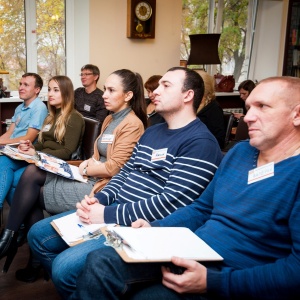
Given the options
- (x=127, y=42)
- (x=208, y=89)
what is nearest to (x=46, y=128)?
(x=208, y=89)

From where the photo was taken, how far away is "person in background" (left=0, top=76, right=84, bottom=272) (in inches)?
85.8

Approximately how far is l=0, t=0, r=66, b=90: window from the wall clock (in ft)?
2.70

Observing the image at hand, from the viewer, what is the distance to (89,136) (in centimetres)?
266

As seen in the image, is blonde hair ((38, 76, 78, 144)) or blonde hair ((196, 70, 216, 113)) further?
blonde hair ((196, 70, 216, 113))

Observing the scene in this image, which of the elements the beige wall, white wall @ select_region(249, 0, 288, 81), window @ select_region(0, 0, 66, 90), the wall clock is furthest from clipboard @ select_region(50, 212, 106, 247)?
white wall @ select_region(249, 0, 288, 81)

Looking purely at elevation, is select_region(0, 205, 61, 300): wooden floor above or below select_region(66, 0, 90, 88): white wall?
below

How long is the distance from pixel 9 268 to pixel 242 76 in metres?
5.03

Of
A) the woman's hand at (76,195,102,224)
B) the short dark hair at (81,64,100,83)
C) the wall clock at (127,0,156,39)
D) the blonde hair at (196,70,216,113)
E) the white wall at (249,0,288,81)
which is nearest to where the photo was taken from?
the woman's hand at (76,195,102,224)

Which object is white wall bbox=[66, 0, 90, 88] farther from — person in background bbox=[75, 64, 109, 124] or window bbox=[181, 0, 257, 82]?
window bbox=[181, 0, 257, 82]

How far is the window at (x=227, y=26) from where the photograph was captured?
18.1 ft

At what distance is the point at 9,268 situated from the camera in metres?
2.34

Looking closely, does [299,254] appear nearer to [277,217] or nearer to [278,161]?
[277,217]

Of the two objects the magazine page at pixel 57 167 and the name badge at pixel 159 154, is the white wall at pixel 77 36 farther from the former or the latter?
the name badge at pixel 159 154

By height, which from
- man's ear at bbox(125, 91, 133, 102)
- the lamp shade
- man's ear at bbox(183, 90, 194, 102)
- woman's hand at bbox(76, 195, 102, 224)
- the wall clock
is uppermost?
the wall clock
